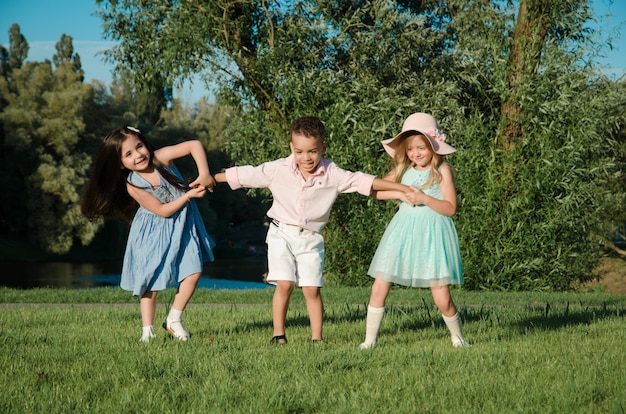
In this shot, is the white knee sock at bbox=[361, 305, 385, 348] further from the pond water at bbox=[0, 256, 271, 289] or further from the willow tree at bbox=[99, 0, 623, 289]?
the pond water at bbox=[0, 256, 271, 289]

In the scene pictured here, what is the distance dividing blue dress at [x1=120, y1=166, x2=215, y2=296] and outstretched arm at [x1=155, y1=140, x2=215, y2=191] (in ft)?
0.68

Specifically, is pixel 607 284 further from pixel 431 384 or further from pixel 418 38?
pixel 431 384

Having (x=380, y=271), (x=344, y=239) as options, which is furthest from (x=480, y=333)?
(x=344, y=239)

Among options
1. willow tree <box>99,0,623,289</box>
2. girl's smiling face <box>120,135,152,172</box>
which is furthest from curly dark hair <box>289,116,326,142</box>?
willow tree <box>99,0,623,289</box>

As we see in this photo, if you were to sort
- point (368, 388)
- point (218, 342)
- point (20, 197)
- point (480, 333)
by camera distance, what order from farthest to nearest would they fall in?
point (20, 197) → point (480, 333) → point (218, 342) → point (368, 388)

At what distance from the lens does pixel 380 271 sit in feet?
19.0

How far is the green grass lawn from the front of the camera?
12.6ft

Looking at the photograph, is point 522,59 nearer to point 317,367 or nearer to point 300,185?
point 300,185

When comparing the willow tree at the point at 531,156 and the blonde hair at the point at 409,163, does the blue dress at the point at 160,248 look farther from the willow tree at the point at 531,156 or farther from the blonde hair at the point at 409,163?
the willow tree at the point at 531,156

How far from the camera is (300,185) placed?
584 centimetres

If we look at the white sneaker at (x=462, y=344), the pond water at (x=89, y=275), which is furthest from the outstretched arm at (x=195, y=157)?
the pond water at (x=89, y=275)

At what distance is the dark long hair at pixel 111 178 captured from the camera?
6094mm

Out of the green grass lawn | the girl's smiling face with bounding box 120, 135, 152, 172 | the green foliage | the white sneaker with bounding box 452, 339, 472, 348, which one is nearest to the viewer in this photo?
the green grass lawn

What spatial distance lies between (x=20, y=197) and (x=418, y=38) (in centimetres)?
2888
